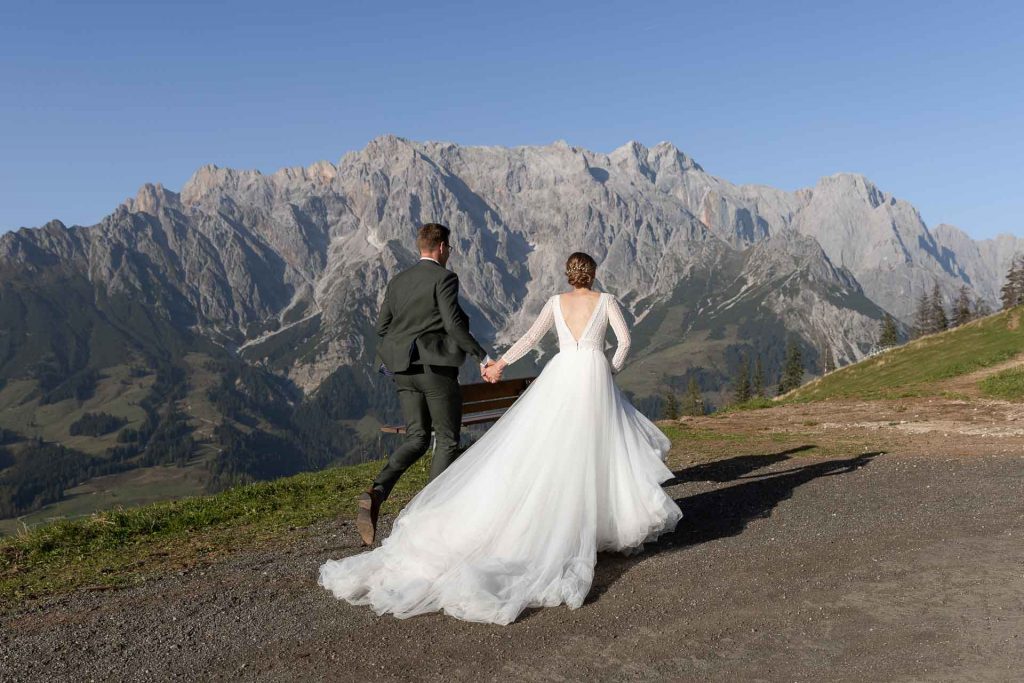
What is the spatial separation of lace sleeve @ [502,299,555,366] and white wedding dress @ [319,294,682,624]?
0.04 m

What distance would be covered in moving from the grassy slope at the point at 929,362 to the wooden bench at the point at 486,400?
15.5m

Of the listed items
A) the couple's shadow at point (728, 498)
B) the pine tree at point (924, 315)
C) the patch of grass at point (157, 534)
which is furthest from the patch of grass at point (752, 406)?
the pine tree at point (924, 315)

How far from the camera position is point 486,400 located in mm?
17719

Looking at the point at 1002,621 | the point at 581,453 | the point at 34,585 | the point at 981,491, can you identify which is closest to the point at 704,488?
the point at 981,491

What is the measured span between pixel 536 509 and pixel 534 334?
2755 mm

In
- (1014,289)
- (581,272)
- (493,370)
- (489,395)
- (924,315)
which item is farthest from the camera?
(924,315)

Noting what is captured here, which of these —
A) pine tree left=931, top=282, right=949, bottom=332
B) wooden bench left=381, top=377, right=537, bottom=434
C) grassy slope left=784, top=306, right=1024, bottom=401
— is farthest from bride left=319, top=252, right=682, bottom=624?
pine tree left=931, top=282, right=949, bottom=332

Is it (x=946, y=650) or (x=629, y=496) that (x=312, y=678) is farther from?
(x=946, y=650)

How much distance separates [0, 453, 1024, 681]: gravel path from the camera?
Answer: 679 centimetres

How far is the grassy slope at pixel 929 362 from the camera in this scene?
3070 centimetres

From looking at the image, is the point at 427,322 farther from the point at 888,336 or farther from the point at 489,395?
the point at 888,336

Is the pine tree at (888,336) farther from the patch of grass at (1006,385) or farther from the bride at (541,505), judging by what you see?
the bride at (541,505)

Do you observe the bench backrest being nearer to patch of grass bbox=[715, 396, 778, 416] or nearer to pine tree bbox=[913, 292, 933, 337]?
A: patch of grass bbox=[715, 396, 778, 416]

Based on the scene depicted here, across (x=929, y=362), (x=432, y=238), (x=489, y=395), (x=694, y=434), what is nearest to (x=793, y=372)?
(x=929, y=362)
